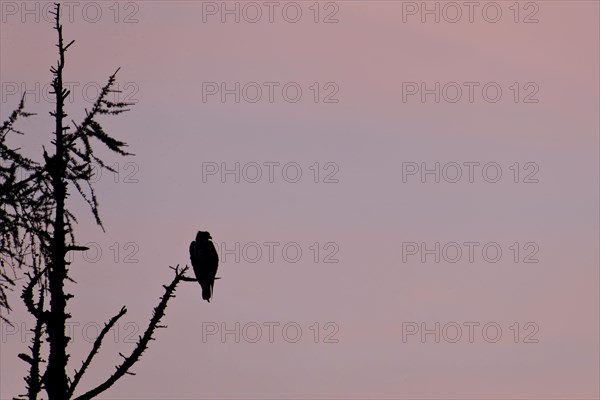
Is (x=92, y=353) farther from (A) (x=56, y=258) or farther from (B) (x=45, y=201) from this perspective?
(B) (x=45, y=201)

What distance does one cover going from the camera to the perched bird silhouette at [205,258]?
1753 centimetres

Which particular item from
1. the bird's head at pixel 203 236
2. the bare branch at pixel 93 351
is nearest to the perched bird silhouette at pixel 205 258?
the bird's head at pixel 203 236

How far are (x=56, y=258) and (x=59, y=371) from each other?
4.01 ft

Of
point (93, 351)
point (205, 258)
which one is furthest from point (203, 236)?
point (93, 351)

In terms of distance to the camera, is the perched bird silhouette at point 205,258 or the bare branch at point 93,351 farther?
the perched bird silhouette at point 205,258

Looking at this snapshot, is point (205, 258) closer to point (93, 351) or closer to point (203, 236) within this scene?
point (203, 236)

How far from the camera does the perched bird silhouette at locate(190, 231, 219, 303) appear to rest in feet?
57.5

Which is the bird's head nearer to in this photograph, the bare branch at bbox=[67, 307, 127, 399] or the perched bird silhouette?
the perched bird silhouette

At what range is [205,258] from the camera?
58.4ft

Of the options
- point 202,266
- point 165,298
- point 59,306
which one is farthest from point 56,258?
point 202,266

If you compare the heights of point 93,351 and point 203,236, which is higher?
point 203,236

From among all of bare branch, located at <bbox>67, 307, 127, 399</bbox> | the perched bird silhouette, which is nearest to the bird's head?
the perched bird silhouette

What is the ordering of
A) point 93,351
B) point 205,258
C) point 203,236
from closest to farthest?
point 93,351 < point 205,258 < point 203,236

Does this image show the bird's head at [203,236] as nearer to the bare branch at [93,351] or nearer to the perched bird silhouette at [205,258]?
the perched bird silhouette at [205,258]
